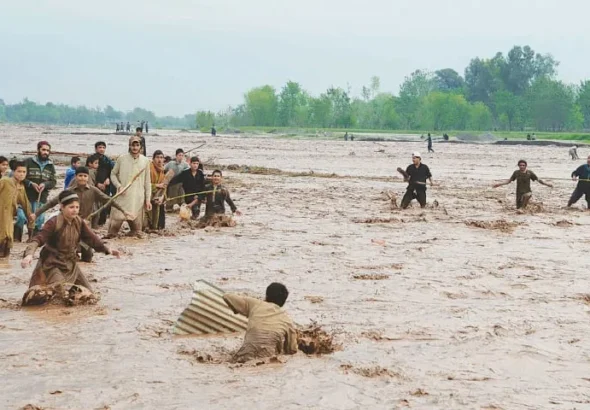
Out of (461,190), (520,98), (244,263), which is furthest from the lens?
(520,98)

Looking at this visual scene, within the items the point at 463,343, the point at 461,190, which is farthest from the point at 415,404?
the point at 461,190

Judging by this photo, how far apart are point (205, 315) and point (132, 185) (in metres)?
6.10

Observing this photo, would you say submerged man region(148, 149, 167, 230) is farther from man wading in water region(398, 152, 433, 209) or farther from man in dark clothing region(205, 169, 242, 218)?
man wading in water region(398, 152, 433, 209)

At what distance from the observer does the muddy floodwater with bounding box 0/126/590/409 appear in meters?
6.16

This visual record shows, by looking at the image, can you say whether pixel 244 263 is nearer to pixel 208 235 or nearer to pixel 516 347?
pixel 208 235

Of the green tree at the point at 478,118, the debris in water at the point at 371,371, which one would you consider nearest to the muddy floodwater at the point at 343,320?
the debris in water at the point at 371,371

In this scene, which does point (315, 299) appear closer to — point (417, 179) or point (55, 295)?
point (55, 295)

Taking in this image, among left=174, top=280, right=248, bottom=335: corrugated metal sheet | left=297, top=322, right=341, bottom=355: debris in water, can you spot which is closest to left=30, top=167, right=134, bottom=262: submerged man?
left=174, top=280, right=248, bottom=335: corrugated metal sheet

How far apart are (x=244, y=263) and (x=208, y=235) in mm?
2725

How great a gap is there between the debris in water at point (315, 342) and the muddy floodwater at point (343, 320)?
9 centimetres

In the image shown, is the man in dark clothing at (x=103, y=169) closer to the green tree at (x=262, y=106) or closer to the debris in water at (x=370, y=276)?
the debris in water at (x=370, y=276)

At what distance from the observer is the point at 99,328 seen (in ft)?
26.1

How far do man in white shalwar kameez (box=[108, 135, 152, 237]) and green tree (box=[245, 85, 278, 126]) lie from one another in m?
125

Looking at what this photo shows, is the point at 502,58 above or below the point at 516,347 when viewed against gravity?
above
